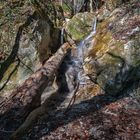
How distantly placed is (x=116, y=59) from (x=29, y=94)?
2.24 metres

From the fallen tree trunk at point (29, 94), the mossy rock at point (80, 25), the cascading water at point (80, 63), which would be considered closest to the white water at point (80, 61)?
the cascading water at point (80, 63)

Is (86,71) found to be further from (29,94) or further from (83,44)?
(83,44)

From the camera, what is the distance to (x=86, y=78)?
368 inches

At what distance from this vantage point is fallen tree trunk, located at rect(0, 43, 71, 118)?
792cm

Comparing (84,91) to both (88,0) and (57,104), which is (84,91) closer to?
(57,104)

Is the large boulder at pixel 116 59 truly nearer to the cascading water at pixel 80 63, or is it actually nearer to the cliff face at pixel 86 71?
the cliff face at pixel 86 71

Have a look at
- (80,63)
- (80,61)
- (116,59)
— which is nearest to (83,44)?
(80,61)

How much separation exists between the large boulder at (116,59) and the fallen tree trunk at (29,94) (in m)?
1.07

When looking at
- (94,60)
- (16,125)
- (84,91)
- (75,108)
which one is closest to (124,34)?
(94,60)

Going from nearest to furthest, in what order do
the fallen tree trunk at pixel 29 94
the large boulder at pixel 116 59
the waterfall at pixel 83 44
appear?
the fallen tree trunk at pixel 29 94
the large boulder at pixel 116 59
the waterfall at pixel 83 44

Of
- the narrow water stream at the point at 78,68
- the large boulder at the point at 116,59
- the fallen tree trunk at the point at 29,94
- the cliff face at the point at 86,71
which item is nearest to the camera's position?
the cliff face at the point at 86,71

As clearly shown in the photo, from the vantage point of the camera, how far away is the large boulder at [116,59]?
331 inches

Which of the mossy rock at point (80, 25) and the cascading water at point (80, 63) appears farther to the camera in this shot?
the mossy rock at point (80, 25)

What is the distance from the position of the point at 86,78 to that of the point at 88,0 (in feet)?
15.6
